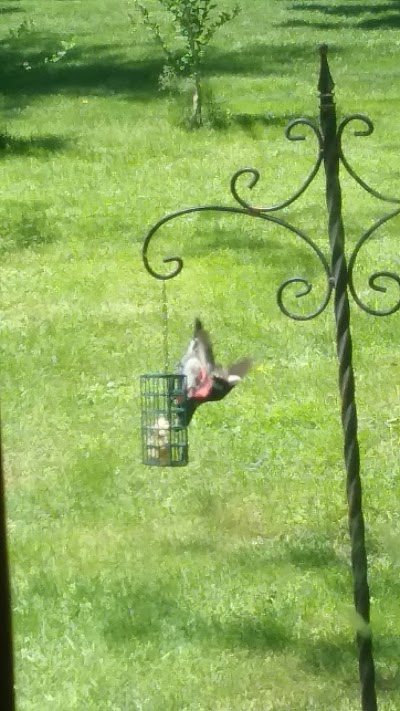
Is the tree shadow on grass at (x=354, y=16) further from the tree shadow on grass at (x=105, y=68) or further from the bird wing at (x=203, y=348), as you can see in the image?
the bird wing at (x=203, y=348)

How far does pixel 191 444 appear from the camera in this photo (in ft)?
17.3

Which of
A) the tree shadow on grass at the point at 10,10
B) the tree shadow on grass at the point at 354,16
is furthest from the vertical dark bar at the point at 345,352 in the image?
the tree shadow on grass at the point at 10,10

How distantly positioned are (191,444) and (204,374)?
75.0 inches

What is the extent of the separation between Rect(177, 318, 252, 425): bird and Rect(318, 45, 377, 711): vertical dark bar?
44 cm

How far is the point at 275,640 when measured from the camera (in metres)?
3.94

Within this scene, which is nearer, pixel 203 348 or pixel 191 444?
pixel 203 348

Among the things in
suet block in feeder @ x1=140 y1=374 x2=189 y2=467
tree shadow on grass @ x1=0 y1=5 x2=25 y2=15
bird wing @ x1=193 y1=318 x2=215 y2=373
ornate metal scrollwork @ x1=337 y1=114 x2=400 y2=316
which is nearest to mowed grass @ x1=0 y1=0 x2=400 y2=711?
suet block in feeder @ x1=140 y1=374 x2=189 y2=467

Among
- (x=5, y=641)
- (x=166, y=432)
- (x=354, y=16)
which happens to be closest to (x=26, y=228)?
(x=166, y=432)

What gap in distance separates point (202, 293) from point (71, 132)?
5.08 metres

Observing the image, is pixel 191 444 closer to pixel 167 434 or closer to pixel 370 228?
pixel 167 434

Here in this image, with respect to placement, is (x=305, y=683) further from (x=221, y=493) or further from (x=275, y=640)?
(x=221, y=493)

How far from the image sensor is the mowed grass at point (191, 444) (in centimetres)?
388

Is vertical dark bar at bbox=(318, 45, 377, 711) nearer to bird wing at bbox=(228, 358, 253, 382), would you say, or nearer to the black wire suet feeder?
bird wing at bbox=(228, 358, 253, 382)

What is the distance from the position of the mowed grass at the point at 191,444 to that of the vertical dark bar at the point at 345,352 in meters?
0.77
